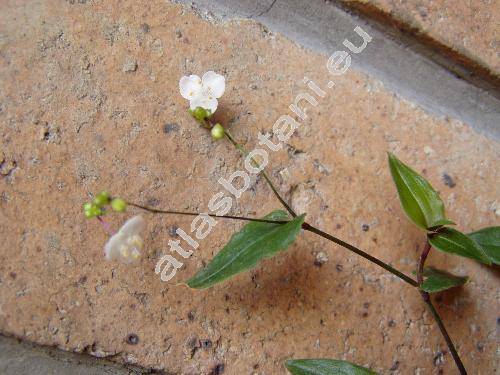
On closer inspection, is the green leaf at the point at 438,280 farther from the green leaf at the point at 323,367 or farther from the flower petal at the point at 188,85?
the flower petal at the point at 188,85

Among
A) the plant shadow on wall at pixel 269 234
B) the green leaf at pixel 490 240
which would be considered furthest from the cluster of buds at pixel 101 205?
the green leaf at pixel 490 240

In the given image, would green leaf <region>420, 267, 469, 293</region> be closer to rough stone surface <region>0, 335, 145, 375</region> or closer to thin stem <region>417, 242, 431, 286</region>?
thin stem <region>417, 242, 431, 286</region>

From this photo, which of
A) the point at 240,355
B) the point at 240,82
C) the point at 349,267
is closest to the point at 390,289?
the point at 349,267

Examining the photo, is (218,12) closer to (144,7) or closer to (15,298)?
(144,7)

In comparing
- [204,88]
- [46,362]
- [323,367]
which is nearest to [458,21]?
[204,88]

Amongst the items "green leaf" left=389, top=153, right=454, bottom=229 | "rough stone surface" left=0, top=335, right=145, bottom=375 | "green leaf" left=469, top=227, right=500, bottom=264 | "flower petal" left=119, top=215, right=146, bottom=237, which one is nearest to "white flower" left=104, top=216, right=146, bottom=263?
"flower petal" left=119, top=215, right=146, bottom=237

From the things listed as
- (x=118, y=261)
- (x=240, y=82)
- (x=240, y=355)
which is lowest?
(x=240, y=355)

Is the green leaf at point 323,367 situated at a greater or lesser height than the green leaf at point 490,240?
lesser
